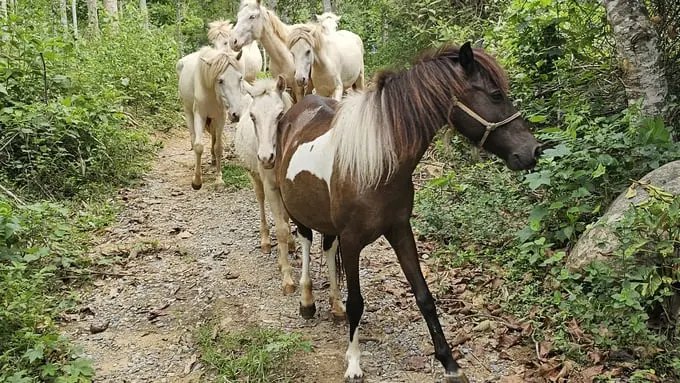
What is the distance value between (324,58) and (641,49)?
4.24 meters

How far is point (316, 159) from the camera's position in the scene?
3863 mm

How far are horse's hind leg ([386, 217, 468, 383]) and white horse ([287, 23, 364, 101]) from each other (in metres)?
3.99

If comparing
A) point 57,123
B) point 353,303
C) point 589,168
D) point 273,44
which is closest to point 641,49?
point 589,168

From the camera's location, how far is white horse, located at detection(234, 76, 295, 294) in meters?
4.75

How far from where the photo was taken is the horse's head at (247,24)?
291 inches

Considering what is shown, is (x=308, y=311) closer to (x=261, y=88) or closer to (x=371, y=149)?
(x=371, y=149)

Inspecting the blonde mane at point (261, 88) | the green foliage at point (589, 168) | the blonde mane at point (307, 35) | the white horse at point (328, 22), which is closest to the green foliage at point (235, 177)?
the blonde mane at point (307, 35)

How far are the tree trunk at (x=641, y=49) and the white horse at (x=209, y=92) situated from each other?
14.7 ft

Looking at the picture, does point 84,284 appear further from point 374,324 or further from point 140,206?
point 374,324

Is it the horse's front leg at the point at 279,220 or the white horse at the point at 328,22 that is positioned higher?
the white horse at the point at 328,22

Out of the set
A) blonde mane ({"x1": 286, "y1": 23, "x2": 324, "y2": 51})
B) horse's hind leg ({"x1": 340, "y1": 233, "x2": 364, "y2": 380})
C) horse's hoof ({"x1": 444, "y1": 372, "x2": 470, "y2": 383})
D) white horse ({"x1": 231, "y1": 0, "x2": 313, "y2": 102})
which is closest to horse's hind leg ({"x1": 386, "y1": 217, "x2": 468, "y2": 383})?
horse's hoof ({"x1": 444, "y1": 372, "x2": 470, "y2": 383})

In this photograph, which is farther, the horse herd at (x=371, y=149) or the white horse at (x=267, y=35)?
the white horse at (x=267, y=35)

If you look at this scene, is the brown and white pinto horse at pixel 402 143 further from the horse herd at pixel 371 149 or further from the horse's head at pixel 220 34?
the horse's head at pixel 220 34

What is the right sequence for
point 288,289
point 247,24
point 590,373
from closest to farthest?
point 590,373, point 288,289, point 247,24
